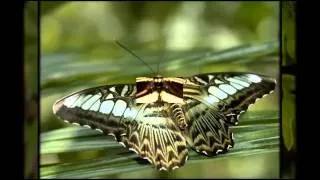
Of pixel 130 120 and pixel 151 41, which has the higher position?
pixel 151 41

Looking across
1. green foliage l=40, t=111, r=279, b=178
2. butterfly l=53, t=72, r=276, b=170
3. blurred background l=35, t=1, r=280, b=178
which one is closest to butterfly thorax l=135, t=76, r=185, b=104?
butterfly l=53, t=72, r=276, b=170

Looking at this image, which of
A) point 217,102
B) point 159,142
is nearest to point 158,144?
point 159,142

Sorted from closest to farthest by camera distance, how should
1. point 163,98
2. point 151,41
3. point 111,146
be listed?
point 163,98 → point 111,146 → point 151,41

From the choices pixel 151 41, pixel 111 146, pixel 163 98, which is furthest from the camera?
pixel 151 41

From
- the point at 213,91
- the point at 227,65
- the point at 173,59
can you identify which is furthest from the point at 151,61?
the point at 213,91

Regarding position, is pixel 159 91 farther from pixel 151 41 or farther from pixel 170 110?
pixel 151 41

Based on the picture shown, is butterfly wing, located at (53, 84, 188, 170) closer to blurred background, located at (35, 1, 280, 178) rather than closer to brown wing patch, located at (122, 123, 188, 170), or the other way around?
brown wing patch, located at (122, 123, 188, 170)

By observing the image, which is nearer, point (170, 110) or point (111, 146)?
point (170, 110)
